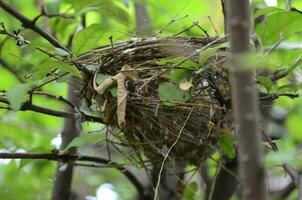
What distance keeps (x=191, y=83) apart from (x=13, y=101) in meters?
0.39

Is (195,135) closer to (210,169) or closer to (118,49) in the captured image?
(118,49)

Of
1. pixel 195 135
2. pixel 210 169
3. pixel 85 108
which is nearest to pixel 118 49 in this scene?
pixel 85 108

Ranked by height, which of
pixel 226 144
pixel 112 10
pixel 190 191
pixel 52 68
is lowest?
pixel 190 191

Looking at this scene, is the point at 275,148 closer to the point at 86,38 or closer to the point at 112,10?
the point at 86,38

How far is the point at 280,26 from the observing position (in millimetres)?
1396

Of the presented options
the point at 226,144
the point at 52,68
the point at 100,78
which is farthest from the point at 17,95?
the point at 226,144

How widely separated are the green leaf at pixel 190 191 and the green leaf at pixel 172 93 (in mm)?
678

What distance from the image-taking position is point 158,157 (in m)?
1.63

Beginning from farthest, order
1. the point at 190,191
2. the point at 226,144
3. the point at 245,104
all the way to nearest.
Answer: the point at 190,191 < the point at 226,144 < the point at 245,104

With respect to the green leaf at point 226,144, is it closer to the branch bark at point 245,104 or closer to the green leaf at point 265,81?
the green leaf at point 265,81

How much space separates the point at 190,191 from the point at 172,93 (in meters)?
0.74

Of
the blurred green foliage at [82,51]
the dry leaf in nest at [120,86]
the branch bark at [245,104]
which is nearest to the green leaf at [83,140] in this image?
the blurred green foliage at [82,51]

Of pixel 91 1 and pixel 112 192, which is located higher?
pixel 91 1

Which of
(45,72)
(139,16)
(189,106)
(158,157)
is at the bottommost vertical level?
(158,157)
